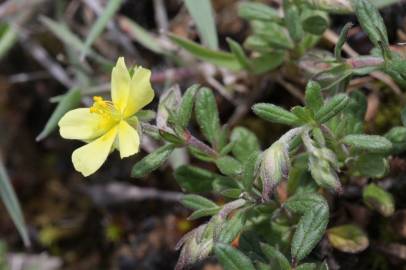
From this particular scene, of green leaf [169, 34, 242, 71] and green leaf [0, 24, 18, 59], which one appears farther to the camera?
green leaf [0, 24, 18, 59]

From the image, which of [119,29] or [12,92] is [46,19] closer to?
[119,29]

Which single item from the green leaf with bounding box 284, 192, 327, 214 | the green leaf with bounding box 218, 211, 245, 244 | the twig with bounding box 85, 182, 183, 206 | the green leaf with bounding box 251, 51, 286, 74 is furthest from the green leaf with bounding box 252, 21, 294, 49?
the twig with bounding box 85, 182, 183, 206

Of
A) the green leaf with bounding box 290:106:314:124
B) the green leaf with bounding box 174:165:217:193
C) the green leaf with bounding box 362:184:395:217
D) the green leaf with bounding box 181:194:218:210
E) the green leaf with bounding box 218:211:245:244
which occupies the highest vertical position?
the green leaf with bounding box 290:106:314:124

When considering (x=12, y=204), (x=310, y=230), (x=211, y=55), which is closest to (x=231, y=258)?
(x=310, y=230)

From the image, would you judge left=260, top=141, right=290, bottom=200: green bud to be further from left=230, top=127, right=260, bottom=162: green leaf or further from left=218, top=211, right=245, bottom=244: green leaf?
left=230, top=127, right=260, bottom=162: green leaf

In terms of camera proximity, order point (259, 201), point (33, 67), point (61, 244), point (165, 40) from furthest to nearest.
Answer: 1. point (33, 67)
2. point (61, 244)
3. point (165, 40)
4. point (259, 201)

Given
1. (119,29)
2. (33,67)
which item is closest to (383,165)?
(119,29)
